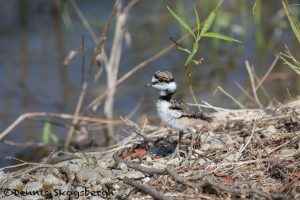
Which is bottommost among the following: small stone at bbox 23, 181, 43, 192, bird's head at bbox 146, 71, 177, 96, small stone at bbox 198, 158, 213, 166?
small stone at bbox 23, 181, 43, 192

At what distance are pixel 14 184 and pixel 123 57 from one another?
16.1ft

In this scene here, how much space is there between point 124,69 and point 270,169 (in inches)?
195

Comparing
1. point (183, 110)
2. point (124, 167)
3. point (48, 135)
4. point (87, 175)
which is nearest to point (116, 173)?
point (124, 167)

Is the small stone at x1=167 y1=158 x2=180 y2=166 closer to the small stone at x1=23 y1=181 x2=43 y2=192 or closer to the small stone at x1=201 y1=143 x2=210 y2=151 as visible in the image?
the small stone at x1=201 y1=143 x2=210 y2=151

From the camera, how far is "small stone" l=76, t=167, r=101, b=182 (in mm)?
5285

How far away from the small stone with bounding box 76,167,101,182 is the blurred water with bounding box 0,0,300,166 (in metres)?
2.74

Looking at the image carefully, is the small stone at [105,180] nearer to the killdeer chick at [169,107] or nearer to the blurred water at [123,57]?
the killdeer chick at [169,107]

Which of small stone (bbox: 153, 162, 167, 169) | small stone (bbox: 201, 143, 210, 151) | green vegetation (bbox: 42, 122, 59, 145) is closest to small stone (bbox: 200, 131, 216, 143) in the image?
small stone (bbox: 201, 143, 210, 151)

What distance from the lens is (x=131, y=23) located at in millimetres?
11109

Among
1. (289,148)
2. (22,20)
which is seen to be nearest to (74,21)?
(22,20)

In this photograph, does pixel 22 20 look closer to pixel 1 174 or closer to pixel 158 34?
pixel 158 34

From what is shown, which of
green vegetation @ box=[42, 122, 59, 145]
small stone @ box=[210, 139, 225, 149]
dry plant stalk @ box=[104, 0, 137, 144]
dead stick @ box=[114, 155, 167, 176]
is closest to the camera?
dead stick @ box=[114, 155, 167, 176]

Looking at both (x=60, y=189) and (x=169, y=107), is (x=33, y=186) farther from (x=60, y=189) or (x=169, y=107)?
(x=169, y=107)

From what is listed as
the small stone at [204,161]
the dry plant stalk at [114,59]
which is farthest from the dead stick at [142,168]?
the dry plant stalk at [114,59]
